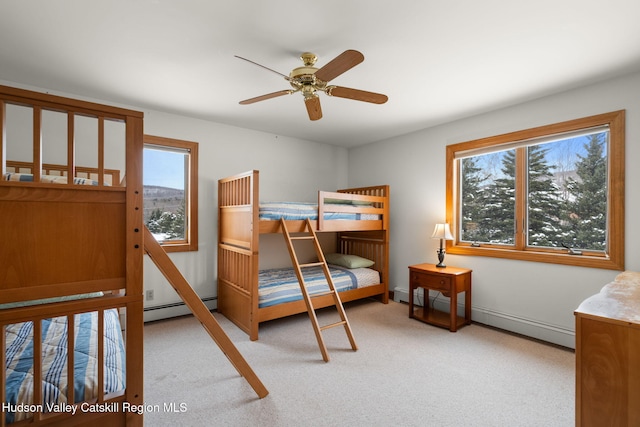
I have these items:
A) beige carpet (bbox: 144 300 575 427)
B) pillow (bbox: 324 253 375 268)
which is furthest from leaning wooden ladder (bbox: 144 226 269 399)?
pillow (bbox: 324 253 375 268)

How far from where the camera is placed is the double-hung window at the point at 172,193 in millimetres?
3439

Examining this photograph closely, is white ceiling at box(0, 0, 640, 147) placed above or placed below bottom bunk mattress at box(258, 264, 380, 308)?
above

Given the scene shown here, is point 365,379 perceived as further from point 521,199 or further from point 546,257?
point 521,199

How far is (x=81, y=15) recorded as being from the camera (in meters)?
1.73

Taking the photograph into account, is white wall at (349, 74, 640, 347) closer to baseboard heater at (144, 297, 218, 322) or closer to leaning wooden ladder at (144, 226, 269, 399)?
leaning wooden ladder at (144, 226, 269, 399)

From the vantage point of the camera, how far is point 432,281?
332cm

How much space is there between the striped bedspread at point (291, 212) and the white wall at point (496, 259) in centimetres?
108

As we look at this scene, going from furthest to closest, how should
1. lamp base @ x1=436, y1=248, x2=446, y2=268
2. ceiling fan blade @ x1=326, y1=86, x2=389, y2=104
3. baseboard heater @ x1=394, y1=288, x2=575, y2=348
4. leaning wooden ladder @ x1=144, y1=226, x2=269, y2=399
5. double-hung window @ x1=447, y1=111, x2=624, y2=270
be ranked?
1. lamp base @ x1=436, y1=248, x2=446, y2=268
2. baseboard heater @ x1=394, y1=288, x2=575, y2=348
3. double-hung window @ x1=447, y1=111, x2=624, y2=270
4. ceiling fan blade @ x1=326, y1=86, x2=389, y2=104
5. leaning wooden ladder @ x1=144, y1=226, x2=269, y2=399

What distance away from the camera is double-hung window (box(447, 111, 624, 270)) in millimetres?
2568

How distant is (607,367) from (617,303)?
1.41ft

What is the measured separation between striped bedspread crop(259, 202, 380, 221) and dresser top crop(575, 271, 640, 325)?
2477mm

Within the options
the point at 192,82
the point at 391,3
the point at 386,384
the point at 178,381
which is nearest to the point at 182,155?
the point at 192,82

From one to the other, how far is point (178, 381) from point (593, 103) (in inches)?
165

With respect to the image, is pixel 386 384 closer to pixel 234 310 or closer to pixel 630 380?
pixel 630 380
